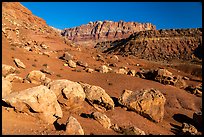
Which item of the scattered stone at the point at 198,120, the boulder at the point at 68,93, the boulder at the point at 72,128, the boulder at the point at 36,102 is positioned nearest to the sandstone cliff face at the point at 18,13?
the boulder at the point at 68,93

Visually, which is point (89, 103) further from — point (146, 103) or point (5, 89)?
point (5, 89)

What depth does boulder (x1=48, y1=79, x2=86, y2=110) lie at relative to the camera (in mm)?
11820

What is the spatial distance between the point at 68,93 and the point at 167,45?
83204 millimetres

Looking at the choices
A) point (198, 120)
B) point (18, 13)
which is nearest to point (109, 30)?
point (18, 13)

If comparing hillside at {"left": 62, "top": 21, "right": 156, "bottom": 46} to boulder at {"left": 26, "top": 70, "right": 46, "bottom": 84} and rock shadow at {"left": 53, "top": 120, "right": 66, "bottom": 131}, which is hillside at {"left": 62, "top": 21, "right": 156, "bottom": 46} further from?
rock shadow at {"left": 53, "top": 120, "right": 66, "bottom": 131}

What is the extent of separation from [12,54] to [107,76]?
8.46 meters

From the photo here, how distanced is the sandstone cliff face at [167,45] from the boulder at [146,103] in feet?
221

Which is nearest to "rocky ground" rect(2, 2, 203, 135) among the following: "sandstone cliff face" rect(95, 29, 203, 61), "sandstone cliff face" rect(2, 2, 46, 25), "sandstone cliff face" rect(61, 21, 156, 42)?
"sandstone cliff face" rect(2, 2, 46, 25)

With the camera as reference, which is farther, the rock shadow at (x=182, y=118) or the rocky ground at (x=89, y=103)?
the rock shadow at (x=182, y=118)

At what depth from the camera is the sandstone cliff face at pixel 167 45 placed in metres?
84.3

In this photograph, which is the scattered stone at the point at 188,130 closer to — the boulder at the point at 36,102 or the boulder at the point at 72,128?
the boulder at the point at 72,128

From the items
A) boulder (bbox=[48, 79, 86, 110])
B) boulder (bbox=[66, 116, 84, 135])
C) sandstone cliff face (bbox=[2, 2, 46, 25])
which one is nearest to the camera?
boulder (bbox=[66, 116, 84, 135])

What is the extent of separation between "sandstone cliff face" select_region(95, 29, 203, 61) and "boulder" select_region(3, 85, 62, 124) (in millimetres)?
73141

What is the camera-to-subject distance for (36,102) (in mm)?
9828
